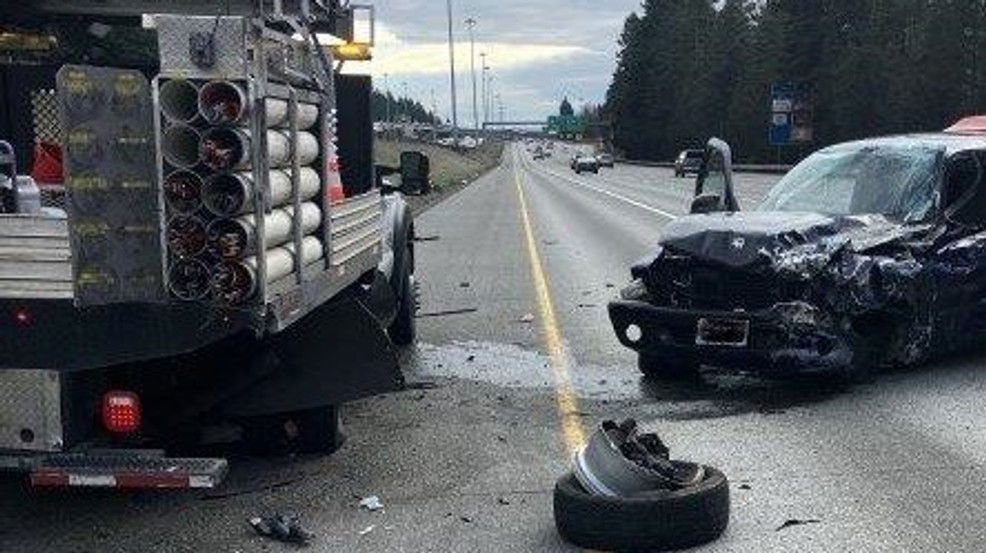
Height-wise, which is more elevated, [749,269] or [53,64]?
[53,64]

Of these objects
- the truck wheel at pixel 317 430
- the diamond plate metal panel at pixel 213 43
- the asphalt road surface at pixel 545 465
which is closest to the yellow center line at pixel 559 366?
the asphalt road surface at pixel 545 465

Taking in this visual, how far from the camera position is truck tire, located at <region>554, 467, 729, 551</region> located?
5039mm

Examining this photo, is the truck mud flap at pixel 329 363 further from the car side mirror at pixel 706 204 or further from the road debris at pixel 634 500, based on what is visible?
the car side mirror at pixel 706 204

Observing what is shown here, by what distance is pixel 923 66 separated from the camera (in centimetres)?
6444

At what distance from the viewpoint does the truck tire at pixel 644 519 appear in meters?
5.04

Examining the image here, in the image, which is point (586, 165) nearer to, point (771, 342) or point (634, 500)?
point (771, 342)

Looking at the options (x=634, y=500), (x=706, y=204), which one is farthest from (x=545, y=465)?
(x=706, y=204)

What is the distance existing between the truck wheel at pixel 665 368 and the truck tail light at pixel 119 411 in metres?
4.11

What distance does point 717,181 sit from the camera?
9727mm

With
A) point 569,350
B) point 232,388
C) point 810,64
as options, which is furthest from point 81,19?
point 810,64

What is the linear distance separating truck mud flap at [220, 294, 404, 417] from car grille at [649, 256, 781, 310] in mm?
2663

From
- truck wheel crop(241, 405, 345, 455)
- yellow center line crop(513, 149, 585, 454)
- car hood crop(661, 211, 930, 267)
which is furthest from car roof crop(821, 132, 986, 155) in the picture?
truck wheel crop(241, 405, 345, 455)

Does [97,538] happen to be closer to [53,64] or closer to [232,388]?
[232,388]

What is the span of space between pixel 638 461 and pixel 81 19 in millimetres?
3806
